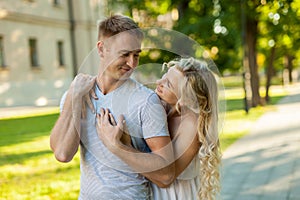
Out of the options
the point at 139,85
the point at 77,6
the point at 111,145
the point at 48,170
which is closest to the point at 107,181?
the point at 111,145

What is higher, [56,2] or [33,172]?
[56,2]

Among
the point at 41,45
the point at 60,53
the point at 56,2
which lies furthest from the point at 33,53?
the point at 56,2

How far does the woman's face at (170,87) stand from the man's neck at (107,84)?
0.16m

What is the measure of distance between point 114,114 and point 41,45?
2850 centimetres

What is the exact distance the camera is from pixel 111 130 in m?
2.03

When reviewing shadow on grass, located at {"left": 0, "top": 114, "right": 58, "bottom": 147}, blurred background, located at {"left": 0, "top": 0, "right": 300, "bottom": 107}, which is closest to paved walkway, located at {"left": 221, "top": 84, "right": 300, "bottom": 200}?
blurred background, located at {"left": 0, "top": 0, "right": 300, "bottom": 107}

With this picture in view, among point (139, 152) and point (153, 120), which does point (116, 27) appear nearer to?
point (153, 120)

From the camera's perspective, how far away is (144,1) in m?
22.9

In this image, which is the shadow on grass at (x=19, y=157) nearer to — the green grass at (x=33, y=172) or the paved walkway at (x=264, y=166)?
the green grass at (x=33, y=172)

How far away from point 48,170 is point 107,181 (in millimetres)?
7059

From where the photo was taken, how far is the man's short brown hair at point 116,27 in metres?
2.04

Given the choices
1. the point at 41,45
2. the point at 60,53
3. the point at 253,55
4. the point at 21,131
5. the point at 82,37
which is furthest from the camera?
the point at 82,37

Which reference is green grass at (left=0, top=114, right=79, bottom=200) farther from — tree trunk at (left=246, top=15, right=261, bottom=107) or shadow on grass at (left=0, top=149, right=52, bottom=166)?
tree trunk at (left=246, top=15, right=261, bottom=107)

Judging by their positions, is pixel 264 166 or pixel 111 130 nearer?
pixel 111 130
